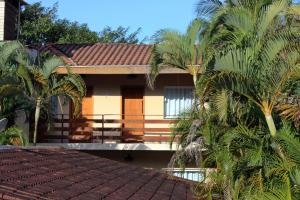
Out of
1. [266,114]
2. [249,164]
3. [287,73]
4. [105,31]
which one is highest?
[105,31]

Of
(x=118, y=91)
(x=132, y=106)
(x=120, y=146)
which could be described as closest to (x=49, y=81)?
(x=120, y=146)

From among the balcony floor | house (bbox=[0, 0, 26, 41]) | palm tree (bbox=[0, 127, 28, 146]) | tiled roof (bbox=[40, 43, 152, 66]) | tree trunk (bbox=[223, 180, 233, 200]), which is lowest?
tree trunk (bbox=[223, 180, 233, 200])

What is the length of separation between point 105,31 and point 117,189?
39.5 metres

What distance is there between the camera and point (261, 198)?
7574 mm

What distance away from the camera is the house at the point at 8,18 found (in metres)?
23.2

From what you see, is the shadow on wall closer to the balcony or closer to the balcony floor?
the balcony

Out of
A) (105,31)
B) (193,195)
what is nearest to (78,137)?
(193,195)

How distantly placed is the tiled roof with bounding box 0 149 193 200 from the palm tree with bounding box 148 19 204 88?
298 centimetres

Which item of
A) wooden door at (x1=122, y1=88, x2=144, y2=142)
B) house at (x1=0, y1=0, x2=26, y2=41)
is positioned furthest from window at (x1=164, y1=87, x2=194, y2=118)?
house at (x1=0, y1=0, x2=26, y2=41)

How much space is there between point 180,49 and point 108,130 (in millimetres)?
7445

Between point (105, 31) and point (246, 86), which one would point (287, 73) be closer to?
point (246, 86)

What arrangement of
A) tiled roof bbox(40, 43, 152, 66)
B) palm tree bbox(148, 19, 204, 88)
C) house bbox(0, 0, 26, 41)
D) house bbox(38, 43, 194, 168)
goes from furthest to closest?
1. house bbox(0, 0, 26, 41)
2. tiled roof bbox(40, 43, 152, 66)
3. house bbox(38, 43, 194, 168)
4. palm tree bbox(148, 19, 204, 88)

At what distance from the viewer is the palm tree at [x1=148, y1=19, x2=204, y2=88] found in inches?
575

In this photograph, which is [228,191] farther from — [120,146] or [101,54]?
[101,54]
